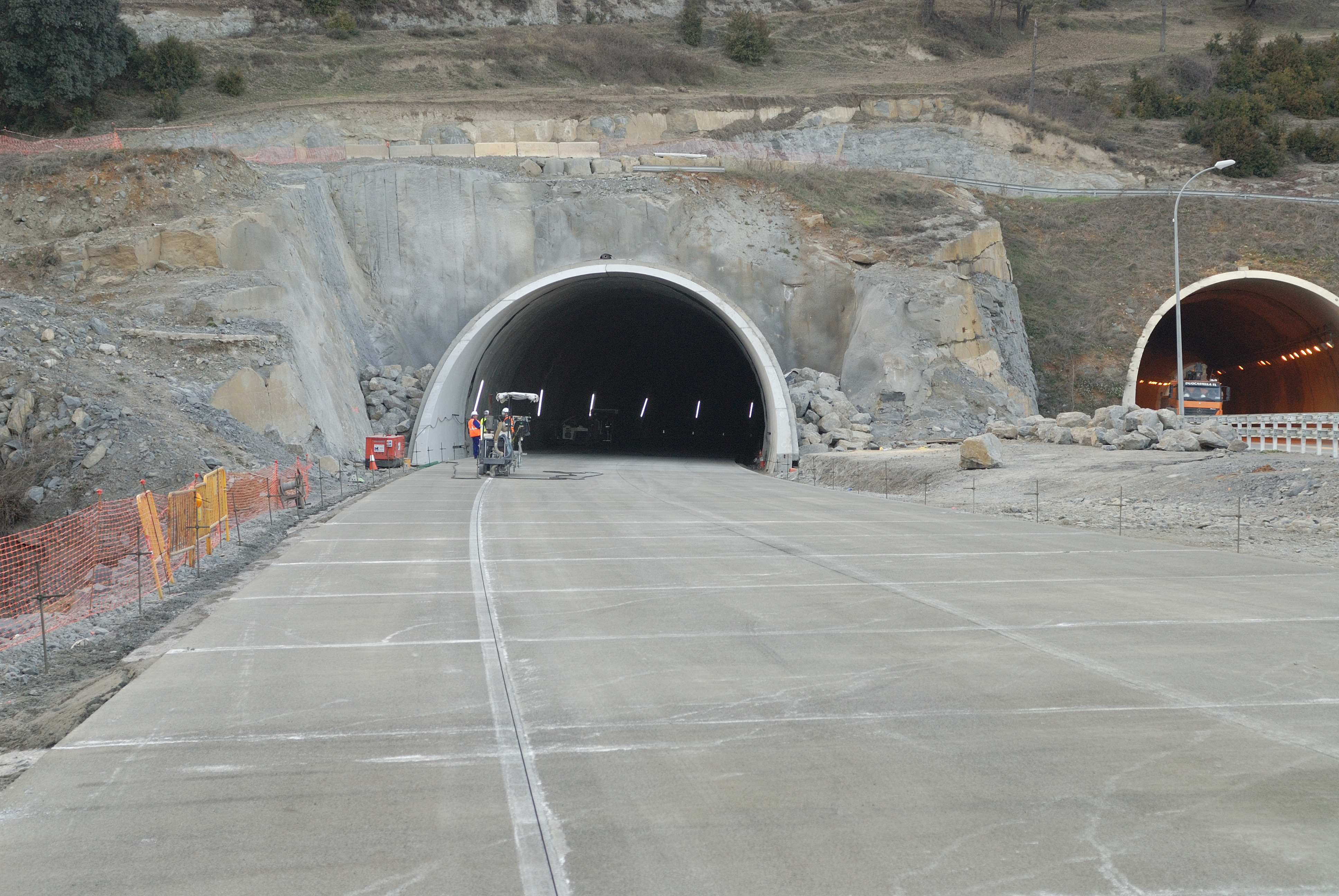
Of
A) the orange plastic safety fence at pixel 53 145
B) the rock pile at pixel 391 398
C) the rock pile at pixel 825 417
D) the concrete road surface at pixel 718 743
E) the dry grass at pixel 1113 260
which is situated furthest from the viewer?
the dry grass at pixel 1113 260

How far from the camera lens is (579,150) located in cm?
4284

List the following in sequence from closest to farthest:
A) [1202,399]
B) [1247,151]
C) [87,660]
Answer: [87,660] < [1202,399] < [1247,151]

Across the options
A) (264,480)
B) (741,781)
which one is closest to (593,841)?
(741,781)

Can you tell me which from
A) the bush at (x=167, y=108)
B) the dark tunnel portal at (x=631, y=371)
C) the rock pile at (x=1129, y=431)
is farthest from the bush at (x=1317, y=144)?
the bush at (x=167, y=108)

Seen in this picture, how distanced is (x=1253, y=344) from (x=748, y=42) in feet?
123

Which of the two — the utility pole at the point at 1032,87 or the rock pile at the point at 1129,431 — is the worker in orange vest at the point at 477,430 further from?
the utility pole at the point at 1032,87

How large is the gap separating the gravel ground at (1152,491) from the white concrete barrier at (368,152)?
75.2ft

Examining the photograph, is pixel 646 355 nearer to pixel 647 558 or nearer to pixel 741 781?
pixel 647 558

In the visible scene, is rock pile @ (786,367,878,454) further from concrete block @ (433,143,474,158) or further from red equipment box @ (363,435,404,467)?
concrete block @ (433,143,474,158)

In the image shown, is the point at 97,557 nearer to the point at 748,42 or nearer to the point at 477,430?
the point at 477,430

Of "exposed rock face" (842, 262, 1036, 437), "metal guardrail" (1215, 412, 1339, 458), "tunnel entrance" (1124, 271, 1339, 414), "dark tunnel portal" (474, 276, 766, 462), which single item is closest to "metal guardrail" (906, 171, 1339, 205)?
"tunnel entrance" (1124, 271, 1339, 414)

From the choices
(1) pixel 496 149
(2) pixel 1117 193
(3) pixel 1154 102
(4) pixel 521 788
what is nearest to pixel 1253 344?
(2) pixel 1117 193

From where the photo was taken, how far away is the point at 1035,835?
491 centimetres

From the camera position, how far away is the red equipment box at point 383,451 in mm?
30297
